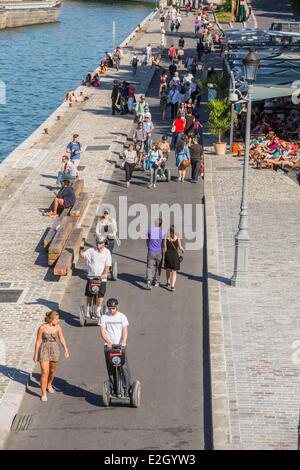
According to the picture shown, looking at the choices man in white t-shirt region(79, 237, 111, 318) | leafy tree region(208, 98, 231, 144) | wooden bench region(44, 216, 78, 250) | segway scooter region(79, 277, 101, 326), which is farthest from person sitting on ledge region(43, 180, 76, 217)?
leafy tree region(208, 98, 231, 144)

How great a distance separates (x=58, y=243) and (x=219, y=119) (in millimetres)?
13927

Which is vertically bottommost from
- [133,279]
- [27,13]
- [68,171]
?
[27,13]

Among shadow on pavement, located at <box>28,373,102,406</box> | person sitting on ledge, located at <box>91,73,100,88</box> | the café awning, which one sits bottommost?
person sitting on ledge, located at <box>91,73,100,88</box>

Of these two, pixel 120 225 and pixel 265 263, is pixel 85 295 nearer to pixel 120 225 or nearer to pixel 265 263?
pixel 265 263

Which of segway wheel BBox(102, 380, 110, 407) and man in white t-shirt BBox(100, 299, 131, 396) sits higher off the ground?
man in white t-shirt BBox(100, 299, 131, 396)

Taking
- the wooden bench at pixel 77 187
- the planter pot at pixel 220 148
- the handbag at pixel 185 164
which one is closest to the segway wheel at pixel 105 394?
the wooden bench at pixel 77 187

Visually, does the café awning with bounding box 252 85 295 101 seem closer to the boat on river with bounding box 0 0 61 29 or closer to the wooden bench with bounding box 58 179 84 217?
the wooden bench with bounding box 58 179 84 217

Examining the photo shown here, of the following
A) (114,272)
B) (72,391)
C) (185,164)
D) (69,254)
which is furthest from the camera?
(185,164)

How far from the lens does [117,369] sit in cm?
1628

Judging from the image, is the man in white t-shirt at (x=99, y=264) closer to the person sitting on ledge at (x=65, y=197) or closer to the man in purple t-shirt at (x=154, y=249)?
the man in purple t-shirt at (x=154, y=249)

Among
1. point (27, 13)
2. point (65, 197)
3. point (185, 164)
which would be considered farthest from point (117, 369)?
point (27, 13)

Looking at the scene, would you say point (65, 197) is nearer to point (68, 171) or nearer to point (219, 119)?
point (68, 171)

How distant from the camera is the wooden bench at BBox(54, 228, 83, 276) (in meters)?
22.4
